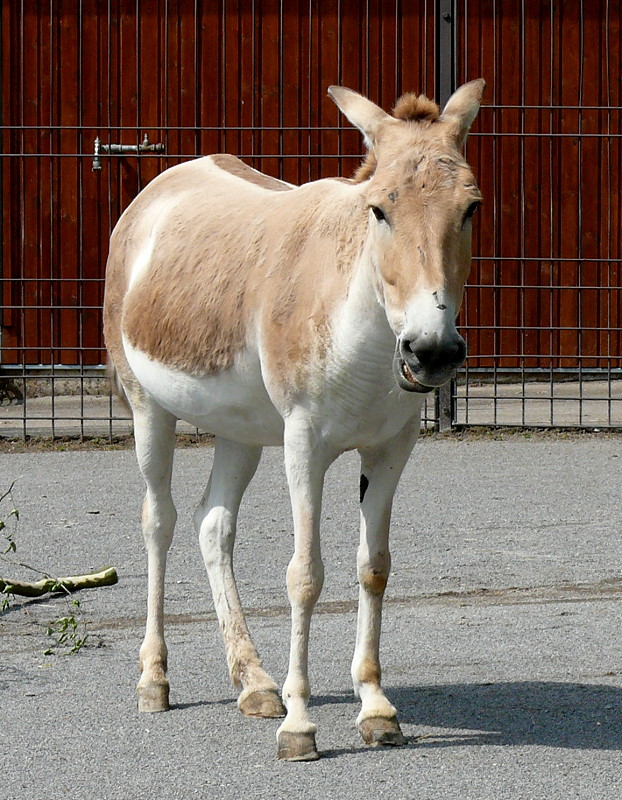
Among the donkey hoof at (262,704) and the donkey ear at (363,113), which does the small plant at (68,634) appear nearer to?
the donkey hoof at (262,704)

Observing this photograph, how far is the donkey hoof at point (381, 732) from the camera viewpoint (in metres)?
4.44

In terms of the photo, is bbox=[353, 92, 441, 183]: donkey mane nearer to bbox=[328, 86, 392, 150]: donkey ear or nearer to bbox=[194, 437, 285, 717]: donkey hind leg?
bbox=[328, 86, 392, 150]: donkey ear

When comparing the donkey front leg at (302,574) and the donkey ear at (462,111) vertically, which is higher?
the donkey ear at (462,111)

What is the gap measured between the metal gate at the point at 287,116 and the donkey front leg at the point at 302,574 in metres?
8.26

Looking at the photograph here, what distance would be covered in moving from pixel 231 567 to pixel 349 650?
24.7 inches

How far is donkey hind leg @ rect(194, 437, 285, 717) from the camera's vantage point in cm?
483

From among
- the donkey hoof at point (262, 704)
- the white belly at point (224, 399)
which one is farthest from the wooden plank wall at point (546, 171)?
the donkey hoof at point (262, 704)

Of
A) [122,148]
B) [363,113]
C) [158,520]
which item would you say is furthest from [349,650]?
[122,148]

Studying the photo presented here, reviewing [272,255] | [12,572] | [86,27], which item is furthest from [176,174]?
[86,27]

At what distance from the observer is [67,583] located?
21.2 ft

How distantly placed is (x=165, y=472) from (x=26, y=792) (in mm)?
1477

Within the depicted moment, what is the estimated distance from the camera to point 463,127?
413 centimetres

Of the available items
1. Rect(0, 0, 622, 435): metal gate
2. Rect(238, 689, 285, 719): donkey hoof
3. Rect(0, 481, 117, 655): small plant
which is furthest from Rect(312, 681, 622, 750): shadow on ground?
Rect(0, 0, 622, 435): metal gate

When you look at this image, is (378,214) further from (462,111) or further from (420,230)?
(462,111)
